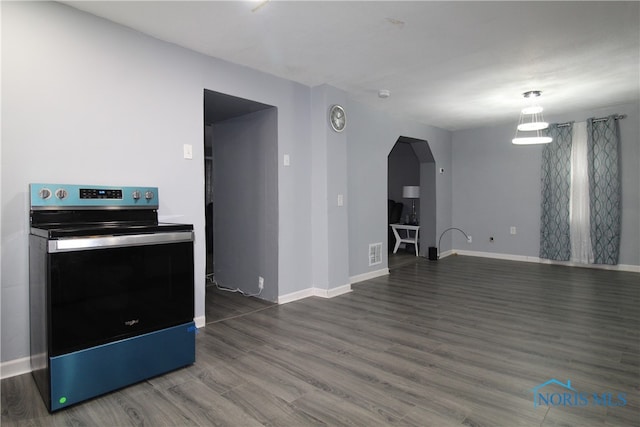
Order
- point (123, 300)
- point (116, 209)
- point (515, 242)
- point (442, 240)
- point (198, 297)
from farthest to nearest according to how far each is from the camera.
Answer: point (442, 240) → point (515, 242) → point (198, 297) → point (116, 209) → point (123, 300)

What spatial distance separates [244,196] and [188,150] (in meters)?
1.20

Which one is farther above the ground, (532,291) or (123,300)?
(123,300)

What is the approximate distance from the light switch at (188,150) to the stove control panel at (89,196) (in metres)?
0.43

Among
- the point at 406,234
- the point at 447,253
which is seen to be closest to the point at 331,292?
the point at 447,253

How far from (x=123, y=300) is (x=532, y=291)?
4.13 meters

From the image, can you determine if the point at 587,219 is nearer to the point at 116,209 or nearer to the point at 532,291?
the point at 532,291

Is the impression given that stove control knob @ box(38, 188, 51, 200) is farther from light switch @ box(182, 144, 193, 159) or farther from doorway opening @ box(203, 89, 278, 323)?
→ doorway opening @ box(203, 89, 278, 323)

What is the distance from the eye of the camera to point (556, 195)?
5688 millimetres

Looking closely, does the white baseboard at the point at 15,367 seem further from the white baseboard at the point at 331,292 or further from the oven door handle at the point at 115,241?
the white baseboard at the point at 331,292

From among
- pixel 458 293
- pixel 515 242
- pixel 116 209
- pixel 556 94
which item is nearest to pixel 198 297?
pixel 116 209

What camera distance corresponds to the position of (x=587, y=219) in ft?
17.6

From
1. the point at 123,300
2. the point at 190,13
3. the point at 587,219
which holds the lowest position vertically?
the point at 123,300

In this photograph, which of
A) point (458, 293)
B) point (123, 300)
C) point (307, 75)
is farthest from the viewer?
point (458, 293)

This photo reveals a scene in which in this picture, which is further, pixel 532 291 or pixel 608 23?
pixel 532 291
